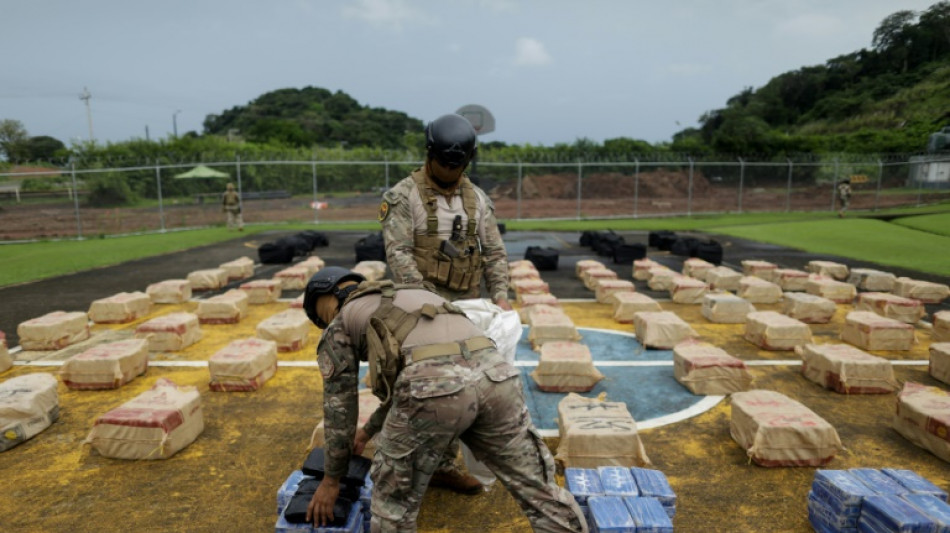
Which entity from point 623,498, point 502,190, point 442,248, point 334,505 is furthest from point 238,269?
point 502,190

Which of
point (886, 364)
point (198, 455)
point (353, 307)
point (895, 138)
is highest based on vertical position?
point (895, 138)

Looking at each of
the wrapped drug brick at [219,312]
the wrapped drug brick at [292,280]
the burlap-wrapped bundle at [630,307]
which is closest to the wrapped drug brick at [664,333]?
the burlap-wrapped bundle at [630,307]

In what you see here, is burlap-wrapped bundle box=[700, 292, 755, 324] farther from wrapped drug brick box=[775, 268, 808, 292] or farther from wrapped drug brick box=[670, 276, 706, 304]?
wrapped drug brick box=[775, 268, 808, 292]

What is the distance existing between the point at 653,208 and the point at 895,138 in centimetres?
2219

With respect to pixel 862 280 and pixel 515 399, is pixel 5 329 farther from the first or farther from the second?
pixel 862 280

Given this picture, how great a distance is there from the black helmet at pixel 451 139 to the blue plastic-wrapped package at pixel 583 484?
2.36m

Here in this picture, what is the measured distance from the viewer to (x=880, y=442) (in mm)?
5082

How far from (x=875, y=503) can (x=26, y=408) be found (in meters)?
6.78

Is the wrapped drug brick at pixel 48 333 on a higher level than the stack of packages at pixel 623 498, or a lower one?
lower

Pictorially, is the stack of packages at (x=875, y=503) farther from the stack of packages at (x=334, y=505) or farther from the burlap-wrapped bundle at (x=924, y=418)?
the stack of packages at (x=334, y=505)

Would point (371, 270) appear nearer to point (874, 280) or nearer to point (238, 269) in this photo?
point (238, 269)

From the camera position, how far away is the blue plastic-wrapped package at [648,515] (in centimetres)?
318

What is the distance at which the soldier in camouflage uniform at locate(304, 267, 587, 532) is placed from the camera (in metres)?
2.85

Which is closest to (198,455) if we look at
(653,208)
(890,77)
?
(653,208)
